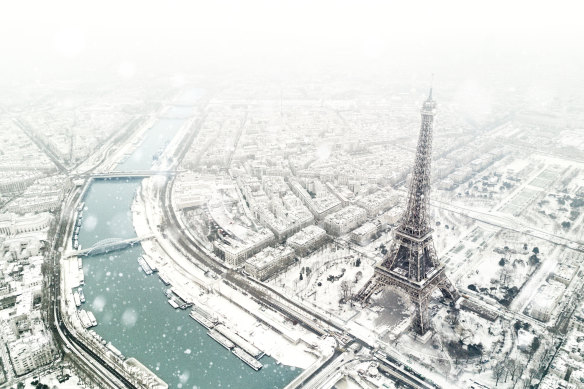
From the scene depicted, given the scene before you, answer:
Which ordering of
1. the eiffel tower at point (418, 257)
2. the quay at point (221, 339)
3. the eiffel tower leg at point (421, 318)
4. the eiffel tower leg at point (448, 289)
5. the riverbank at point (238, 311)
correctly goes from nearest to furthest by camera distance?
the riverbank at point (238, 311) → the quay at point (221, 339) → the eiffel tower leg at point (421, 318) → the eiffel tower at point (418, 257) → the eiffel tower leg at point (448, 289)

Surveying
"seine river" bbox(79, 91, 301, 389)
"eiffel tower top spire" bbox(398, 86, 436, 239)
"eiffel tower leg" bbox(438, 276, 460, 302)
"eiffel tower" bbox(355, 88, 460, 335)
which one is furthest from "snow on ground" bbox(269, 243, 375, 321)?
"seine river" bbox(79, 91, 301, 389)

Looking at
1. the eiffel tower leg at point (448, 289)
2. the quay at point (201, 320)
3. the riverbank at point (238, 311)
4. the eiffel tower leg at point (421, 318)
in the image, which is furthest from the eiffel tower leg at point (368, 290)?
the quay at point (201, 320)

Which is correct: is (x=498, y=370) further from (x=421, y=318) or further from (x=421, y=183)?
(x=421, y=183)

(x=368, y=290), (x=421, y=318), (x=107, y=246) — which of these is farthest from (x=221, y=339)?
(x=107, y=246)

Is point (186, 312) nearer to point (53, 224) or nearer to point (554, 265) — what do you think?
point (53, 224)

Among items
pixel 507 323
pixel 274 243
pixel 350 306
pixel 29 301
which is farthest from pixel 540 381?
pixel 29 301

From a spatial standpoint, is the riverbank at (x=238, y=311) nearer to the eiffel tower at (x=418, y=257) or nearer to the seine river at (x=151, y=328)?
the seine river at (x=151, y=328)

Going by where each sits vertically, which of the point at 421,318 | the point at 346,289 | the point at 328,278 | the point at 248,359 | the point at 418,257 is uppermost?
the point at 418,257
